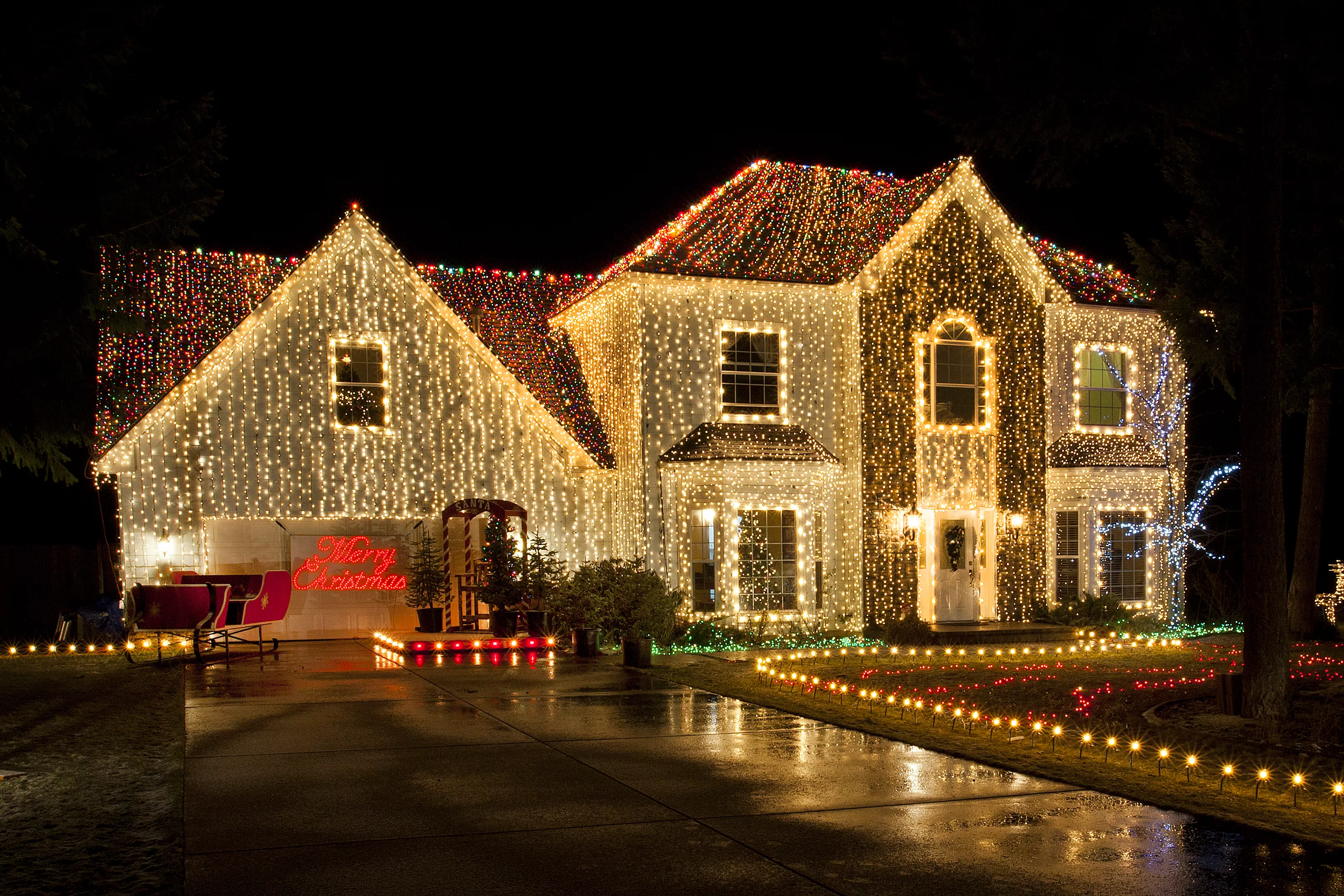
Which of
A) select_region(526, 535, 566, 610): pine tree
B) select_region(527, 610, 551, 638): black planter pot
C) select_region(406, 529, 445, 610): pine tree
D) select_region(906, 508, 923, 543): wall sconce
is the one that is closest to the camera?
select_region(527, 610, 551, 638): black planter pot

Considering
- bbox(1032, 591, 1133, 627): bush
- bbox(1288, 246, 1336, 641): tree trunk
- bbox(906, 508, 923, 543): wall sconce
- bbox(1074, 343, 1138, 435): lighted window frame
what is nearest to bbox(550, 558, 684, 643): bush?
bbox(906, 508, 923, 543): wall sconce

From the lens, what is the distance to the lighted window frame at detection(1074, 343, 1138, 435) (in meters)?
23.7

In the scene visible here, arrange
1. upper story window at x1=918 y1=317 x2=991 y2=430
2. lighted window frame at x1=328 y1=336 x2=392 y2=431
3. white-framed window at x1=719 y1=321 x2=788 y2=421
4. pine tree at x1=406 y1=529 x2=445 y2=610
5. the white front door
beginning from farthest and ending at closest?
the white front door → upper story window at x1=918 y1=317 x2=991 y2=430 → white-framed window at x1=719 y1=321 x2=788 y2=421 → lighted window frame at x1=328 y1=336 x2=392 y2=431 → pine tree at x1=406 y1=529 x2=445 y2=610

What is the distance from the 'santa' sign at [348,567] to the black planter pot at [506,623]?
268 cm

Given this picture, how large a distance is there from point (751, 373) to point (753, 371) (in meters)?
0.06

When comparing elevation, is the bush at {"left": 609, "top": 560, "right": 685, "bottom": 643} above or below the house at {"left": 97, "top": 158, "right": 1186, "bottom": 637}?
below

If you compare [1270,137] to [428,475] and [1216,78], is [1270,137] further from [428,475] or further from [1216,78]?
[428,475]

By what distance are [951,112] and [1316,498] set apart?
12.8 metres

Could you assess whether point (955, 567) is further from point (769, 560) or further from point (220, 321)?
point (220, 321)

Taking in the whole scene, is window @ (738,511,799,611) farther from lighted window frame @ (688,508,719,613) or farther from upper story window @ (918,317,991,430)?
upper story window @ (918,317,991,430)

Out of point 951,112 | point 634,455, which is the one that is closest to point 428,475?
point 634,455

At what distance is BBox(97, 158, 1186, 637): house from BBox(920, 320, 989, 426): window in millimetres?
60

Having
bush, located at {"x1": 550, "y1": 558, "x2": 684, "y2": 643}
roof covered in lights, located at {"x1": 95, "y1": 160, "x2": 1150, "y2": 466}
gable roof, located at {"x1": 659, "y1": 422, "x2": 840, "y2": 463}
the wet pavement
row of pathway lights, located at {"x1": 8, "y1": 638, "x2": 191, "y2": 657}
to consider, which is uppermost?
roof covered in lights, located at {"x1": 95, "y1": 160, "x2": 1150, "y2": 466}

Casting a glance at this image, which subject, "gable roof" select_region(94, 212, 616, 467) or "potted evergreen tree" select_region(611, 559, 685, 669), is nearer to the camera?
"potted evergreen tree" select_region(611, 559, 685, 669)
